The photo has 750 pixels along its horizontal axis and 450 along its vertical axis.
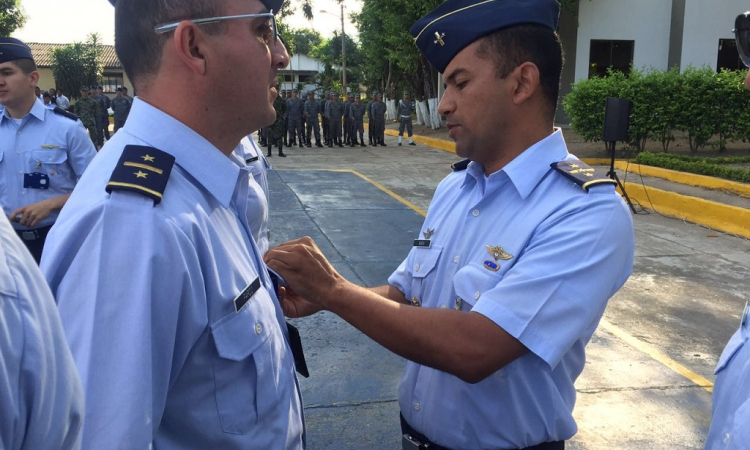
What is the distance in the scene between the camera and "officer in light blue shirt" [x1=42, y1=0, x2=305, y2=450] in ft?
A: 3.68

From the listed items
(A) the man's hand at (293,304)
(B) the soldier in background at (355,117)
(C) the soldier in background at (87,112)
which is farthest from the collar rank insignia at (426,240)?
(B) the soldier in background at (355,117)

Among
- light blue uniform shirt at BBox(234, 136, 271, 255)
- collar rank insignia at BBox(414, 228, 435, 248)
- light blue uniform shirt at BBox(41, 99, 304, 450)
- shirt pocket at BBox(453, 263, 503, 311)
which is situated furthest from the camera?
light blue uniform shirt at BBox(234, 136, 271, 255)

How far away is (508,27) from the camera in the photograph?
6.02 ft

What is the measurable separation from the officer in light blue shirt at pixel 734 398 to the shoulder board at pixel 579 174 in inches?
19.2

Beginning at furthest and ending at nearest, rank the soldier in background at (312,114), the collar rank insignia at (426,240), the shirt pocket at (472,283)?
the soldier in background at (312,114) → the collar rank insignia at (426,240) → the shirt pocket at (472,283)

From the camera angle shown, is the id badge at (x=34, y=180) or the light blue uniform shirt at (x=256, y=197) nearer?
the light blue uniform shirt at (x=256, y=197)

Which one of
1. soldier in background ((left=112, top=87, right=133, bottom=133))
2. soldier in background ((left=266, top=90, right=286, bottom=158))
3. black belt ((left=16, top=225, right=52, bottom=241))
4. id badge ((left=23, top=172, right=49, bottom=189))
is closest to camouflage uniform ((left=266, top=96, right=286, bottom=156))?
soldier in background ((left=266, top=90, right=286, bottom=158))

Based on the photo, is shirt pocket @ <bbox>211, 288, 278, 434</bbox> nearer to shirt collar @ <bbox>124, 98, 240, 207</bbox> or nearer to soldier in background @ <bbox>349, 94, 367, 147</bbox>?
shirt collar @ <bbox>124, 98, 240, 207</bbox>

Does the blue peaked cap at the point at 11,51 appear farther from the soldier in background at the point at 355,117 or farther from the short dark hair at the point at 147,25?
the soldier in background at the point at 355,117

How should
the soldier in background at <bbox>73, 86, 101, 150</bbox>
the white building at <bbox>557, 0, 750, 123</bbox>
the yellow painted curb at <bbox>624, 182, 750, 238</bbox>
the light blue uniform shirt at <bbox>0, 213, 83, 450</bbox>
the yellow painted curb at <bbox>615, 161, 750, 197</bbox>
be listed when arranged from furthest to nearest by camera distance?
1. the white building at <bbox>557, 0, 750, 123</bbox>
2. the soldier in background at <bbox>73, 86, 101, 150</bbox>
3. the yellow painted curb at <bbox>615, 161, 750, 197</bbox>
4. the yellow painted curb at <bbox>624, 182, 750, 238</bbox>
5. the light blue uniform shirt at <bbox>0, 213, 83, 450</bbox>

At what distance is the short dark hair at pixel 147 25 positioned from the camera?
1.34 m

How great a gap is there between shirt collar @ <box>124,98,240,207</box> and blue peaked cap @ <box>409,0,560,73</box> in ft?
2.78

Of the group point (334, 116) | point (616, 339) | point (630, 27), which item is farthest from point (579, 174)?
point (630, 27)

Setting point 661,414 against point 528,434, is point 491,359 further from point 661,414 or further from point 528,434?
point 661,414
